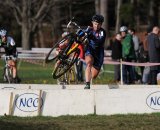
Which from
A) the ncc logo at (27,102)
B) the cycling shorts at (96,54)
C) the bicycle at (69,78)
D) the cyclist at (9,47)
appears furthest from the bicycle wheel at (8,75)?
the ncc logo at (27,102)

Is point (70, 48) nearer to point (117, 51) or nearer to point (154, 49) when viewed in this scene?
point (154, 49)

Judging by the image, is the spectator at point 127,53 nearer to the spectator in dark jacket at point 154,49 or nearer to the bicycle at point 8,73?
the spectator in dark jacket at point 154,49

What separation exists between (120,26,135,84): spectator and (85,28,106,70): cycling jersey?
5.88 m

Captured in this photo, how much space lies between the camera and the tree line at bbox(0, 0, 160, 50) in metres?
49.5

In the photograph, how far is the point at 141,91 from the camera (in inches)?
561

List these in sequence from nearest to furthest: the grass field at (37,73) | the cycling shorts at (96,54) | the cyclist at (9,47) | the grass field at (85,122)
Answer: the grass field at (85,122) → the cycling shorts at (96,54) → the cyclist at (9,47) → the grass field at (37,73)

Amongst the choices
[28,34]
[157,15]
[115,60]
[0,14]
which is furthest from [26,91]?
[157,15]

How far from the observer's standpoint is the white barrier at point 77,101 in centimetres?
1399

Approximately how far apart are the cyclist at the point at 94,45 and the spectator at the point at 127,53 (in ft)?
19.5

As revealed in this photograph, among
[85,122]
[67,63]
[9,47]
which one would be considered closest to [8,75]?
[9,47]

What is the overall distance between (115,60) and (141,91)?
9.10 m

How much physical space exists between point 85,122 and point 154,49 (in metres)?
7.21

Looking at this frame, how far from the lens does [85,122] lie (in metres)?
12.9

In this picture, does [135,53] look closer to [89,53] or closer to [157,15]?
[89,53]
